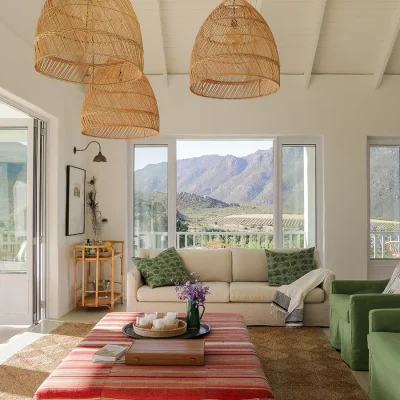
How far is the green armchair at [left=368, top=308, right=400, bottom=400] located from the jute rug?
35 centimetres

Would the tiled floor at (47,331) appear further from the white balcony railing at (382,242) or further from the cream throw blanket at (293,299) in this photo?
the white balcony railing at (382,242)

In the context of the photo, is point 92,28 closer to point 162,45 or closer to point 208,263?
point 208,263

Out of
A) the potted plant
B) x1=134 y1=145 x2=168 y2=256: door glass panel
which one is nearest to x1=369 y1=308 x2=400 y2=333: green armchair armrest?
the potted plant

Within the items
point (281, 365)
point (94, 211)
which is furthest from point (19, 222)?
point (281, 365)

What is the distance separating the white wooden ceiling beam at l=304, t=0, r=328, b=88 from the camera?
570 centimetres

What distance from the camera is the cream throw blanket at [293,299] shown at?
529cm

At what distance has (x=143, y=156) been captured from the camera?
23.6ft

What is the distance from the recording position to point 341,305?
173 inches

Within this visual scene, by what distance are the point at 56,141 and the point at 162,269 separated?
1.93 meters

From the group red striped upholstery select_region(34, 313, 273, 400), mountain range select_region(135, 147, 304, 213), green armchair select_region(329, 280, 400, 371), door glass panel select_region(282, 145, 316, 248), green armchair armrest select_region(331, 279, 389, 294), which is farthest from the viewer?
mountain range select_region(135, 147, 304, 213)

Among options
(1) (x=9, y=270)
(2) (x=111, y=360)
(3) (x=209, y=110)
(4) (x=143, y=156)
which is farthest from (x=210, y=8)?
(2) (x=111, y=360)

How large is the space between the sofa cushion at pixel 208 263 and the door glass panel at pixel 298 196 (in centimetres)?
139

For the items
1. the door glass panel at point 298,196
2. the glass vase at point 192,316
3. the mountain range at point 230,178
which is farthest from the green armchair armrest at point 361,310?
the mountain range at point 230,178

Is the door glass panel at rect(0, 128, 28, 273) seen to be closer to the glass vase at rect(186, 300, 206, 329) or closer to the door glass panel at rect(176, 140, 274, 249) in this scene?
the glass vase at rect(186, 300, 206, 329)
